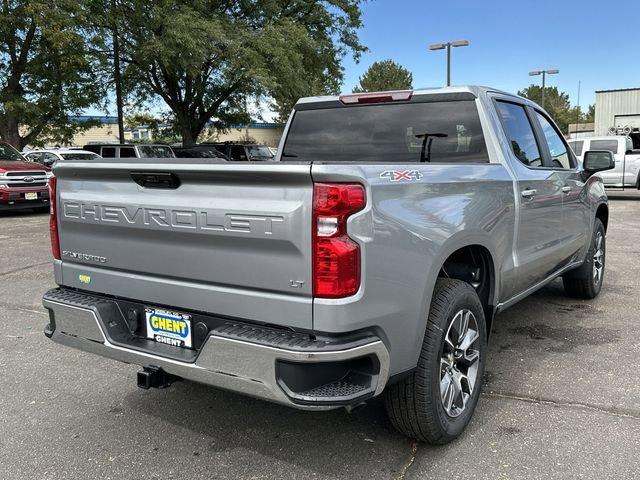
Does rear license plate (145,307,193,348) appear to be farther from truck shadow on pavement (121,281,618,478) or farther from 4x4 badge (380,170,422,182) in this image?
4x4 badge (380,170,422,182)

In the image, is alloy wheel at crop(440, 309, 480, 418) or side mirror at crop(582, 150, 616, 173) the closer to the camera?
alloy wheel at crop(440, 309, 480, 418)

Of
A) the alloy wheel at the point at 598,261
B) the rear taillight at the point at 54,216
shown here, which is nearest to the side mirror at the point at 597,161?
the alloy wheel at the point at 598,261

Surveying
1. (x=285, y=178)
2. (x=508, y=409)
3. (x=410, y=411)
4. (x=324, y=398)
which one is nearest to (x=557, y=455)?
(x=508, y=409)

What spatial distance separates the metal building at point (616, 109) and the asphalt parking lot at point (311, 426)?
1502 inches

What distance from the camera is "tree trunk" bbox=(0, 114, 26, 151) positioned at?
64.5ft

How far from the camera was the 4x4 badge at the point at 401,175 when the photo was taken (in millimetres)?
A: 2562

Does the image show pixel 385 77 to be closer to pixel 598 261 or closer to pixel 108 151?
pixel 108 151

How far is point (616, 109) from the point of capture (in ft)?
126

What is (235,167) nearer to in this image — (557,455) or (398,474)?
(398,474)

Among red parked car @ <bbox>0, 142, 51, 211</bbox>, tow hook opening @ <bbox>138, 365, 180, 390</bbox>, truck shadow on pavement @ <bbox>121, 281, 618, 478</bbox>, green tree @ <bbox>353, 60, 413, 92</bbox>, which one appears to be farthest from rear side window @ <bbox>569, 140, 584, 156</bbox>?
green tree @ <bbox>353, 60, 413, 92</bbox>

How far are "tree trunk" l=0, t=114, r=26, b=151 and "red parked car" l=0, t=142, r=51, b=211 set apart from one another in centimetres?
583

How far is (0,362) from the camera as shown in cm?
441

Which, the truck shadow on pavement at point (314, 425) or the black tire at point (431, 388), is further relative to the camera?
the truck shadow on pavement at point (314, 425)

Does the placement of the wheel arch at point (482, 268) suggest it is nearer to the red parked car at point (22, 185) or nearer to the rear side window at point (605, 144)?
the red parked car at point (22, 185)
